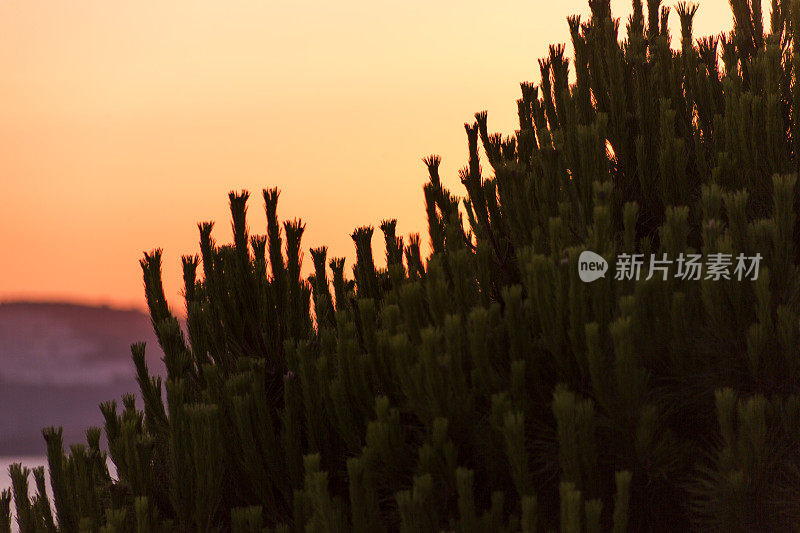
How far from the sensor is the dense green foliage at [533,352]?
Result: 3988mm

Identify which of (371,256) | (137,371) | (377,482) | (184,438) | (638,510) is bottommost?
(638,510)

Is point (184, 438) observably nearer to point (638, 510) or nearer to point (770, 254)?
point (638, 510)

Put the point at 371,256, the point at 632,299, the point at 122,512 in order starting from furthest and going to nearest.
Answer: the point at 371,256
the point at 122,512
the point at 632,299

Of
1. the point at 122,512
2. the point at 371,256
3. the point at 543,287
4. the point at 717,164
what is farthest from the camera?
the point at 371,256

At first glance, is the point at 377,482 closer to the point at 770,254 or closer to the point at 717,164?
the point at 770,254

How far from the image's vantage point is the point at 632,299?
12.6 feet

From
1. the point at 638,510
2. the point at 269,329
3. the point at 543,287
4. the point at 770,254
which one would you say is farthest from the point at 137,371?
the point at 770,254

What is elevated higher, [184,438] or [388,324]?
[388,324]

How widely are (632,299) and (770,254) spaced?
2.92 feet

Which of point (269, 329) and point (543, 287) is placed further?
point (269, 329)

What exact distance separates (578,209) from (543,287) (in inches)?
36.3

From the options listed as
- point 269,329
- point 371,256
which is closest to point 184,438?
point 269,329

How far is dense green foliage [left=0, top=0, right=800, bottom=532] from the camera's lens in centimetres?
399

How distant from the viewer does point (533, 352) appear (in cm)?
429
